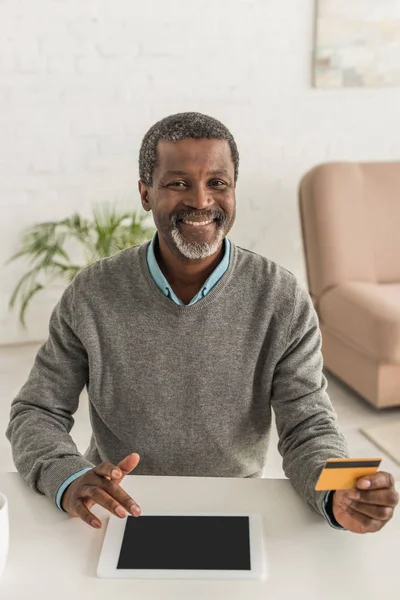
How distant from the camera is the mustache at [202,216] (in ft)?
4.48

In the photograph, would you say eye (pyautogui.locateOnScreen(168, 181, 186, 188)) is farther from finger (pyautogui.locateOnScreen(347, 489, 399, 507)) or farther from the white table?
→ finger (pyautogui.locateOnScreen(347, 489, 399, 507))

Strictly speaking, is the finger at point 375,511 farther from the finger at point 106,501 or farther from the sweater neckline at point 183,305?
the sweater neckline at point 183,305

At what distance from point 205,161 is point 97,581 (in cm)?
72

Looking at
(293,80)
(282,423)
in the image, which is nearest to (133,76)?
(293,80)

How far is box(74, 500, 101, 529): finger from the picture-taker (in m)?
1.06

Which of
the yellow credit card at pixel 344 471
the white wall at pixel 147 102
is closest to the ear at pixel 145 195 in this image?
the yellow credit card at pixel 344 471

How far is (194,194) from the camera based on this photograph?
1362mm

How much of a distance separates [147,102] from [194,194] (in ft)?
7.37

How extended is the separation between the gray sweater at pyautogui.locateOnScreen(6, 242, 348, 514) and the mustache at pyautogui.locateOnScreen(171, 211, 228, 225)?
0.29 ft

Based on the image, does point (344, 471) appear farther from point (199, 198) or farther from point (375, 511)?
point (199, 198)

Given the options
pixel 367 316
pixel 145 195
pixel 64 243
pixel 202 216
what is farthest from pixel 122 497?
pixel 64 243

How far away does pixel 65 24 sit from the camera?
3.31 metres

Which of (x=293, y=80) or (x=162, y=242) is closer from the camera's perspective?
(x=162, y=242)

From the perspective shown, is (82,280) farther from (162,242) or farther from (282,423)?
(282,423)
